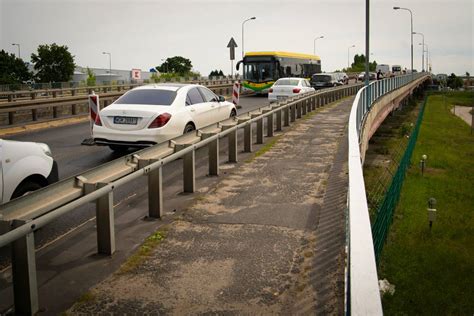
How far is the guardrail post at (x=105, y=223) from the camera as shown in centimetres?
534

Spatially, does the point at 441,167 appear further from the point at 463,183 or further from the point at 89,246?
the point at 89,246

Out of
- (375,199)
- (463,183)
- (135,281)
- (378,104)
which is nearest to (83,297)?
(135,281)

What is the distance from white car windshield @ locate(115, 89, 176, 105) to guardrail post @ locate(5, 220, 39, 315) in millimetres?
7624

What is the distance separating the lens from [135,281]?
15.6 feet

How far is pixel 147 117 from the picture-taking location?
10.9 m

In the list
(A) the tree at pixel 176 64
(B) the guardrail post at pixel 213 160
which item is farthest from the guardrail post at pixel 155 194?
(A) the tree at pixel 176 64

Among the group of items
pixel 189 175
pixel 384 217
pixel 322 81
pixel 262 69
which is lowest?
pixel 384 217

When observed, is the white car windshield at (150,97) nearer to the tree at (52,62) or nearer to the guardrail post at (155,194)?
the guardrail post at (155,194)

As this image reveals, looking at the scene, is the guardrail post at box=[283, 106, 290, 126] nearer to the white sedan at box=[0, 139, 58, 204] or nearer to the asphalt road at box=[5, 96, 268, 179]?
the asphalt road at box=[5, 96, 268, 179]

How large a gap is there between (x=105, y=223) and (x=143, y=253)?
467 millimetres

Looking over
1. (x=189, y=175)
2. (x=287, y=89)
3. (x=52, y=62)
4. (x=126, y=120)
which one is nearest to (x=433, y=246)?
(x=126, y=120)

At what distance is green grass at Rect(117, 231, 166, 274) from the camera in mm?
5078

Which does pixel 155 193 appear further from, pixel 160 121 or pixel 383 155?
pixel 383 155

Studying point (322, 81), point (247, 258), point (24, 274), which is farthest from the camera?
point (322, 81)
